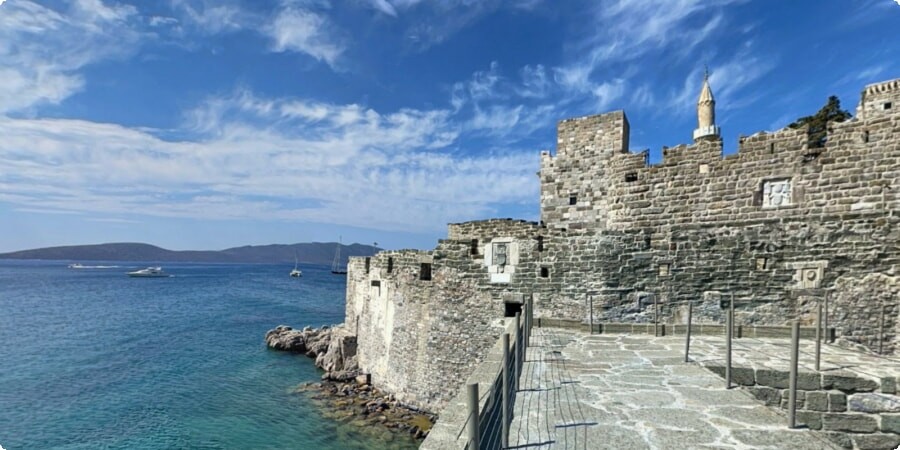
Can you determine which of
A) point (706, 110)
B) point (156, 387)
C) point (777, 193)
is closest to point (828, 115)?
point (706, 110)

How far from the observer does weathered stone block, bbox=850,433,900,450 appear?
16.7ft

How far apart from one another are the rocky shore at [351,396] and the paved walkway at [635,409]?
712 centimetres

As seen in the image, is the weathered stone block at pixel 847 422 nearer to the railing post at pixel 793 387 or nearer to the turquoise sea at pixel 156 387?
the railing post at pixel 793 387

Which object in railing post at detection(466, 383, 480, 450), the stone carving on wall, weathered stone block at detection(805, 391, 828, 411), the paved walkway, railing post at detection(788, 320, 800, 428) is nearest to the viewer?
railing post at detection(466, 383, 480, 450)

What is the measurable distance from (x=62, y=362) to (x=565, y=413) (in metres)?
28.5

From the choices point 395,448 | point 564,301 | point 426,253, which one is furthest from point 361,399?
point 564,301

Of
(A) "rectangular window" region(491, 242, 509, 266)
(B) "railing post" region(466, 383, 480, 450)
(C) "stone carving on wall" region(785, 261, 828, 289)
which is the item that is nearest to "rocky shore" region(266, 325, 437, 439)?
(A) "rectangular window" region(491, 242, 509, 266)

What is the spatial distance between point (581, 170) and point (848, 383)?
9752 millimetres

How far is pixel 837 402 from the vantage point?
5.32 metres

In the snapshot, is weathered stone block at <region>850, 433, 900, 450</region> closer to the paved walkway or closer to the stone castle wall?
the paved walkway

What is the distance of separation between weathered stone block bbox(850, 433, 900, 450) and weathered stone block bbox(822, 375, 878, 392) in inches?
19.9

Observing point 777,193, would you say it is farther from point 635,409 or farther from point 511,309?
point 635,409

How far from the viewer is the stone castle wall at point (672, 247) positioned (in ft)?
31.3

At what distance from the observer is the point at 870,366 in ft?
19.5
